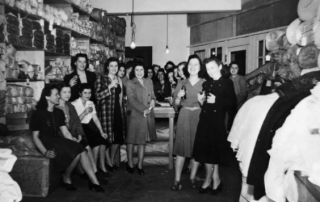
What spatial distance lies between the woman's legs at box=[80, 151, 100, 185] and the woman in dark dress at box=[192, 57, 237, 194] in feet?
3.77

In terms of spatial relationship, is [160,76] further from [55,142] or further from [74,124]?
[55,142]

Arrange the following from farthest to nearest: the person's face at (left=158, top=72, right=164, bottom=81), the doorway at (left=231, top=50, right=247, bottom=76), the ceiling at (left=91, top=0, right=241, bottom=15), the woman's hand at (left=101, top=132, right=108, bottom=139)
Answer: the doorway at (left=231, top=50, right=247, bottom=76)
the ceiling at (left=91, top=0, right=241, bottom=15)
the person's face at (left=158, top=72, right=164, bottom=81)
the woman's hand at (left=101, top=132, right=108, bottom=139)

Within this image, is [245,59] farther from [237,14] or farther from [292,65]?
[292,65]

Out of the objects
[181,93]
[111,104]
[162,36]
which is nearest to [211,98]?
[181,93]

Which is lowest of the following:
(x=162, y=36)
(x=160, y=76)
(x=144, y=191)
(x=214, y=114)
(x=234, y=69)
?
(x=144, y=191)

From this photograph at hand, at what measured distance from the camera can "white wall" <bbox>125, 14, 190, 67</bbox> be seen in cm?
1031

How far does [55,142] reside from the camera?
366 cm

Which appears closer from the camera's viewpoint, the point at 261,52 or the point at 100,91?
the point at 100,91

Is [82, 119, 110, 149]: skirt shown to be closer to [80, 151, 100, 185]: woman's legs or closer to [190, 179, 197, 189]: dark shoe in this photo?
[80, 151, 100, 185]: woman's legs

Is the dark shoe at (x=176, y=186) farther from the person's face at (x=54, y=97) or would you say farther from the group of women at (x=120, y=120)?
the person's face at (x=54, y=97)

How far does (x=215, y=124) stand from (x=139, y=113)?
1.27 meters

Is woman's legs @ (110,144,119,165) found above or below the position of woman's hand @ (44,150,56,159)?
below

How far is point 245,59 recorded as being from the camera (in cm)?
759

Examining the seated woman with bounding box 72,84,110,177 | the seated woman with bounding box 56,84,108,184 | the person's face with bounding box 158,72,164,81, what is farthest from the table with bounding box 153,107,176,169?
the person's face with bounding box 158,72,164,81
